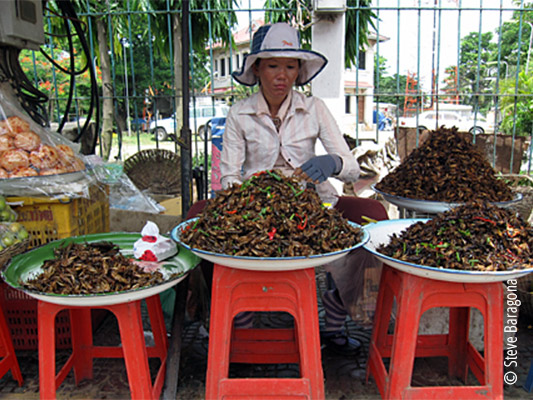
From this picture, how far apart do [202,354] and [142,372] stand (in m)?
0.74

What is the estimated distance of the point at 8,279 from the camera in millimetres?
1554

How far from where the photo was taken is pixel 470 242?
5.22 ft

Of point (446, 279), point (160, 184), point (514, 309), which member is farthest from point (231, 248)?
point (160, 184)

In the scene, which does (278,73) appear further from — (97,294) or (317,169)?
(97,294)

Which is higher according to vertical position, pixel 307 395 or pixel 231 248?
pixel 231 248

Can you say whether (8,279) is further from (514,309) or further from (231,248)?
(514,309)

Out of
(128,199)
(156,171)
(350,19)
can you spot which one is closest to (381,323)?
(128,199)

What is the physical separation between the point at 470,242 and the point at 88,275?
1459 millimetres

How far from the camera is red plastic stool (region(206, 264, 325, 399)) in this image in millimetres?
1650

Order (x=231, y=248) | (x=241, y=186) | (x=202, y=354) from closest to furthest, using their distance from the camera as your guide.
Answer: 1. (x=231, y=248)
2. (x=241, y=186)
3. (x=202, y=354)

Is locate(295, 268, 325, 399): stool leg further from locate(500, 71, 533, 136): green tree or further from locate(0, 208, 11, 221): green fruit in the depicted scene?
locate(500, 71, 533, 136): green tree

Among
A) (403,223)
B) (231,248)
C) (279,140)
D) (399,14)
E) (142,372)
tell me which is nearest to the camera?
(231,248)

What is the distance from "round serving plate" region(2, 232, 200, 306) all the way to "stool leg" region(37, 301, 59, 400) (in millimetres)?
129

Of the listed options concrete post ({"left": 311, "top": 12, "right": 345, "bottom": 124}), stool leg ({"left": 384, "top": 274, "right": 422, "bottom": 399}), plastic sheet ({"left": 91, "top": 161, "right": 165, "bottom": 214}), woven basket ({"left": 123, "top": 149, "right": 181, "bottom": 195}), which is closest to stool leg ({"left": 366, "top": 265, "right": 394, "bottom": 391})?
stool leg ({"left": 384, "top": 274, "right": 422, "bottom": 399})
